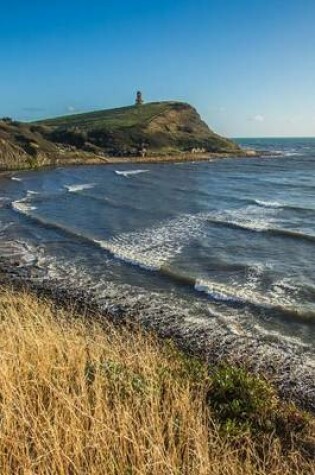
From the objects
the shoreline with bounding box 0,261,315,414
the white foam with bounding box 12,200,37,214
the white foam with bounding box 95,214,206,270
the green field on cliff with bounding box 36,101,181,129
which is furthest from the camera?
the green field on cliff with bounding box 36,101,181,129

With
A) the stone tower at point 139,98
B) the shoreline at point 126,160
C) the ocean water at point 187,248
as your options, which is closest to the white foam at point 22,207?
the ocean water at point 187,248

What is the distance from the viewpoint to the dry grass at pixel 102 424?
5227 mm

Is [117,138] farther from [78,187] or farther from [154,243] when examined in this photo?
[154,243]

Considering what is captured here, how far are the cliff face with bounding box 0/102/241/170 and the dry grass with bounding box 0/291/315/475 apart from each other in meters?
65.1

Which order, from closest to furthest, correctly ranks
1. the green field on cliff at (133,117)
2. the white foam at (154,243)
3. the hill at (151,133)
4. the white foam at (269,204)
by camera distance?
the white foam at (154,243), the white foam at (269,204), the hill at (151,133), the green field on cliff at (133,117)

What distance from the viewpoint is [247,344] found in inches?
485

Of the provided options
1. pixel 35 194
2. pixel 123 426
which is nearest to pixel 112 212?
pixel 35 194

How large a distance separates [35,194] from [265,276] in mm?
30792

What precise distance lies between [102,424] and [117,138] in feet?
333

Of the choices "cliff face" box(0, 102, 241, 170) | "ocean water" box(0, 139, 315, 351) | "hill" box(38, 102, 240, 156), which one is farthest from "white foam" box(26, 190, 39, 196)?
"hill" box(38, 102, 240, 156)

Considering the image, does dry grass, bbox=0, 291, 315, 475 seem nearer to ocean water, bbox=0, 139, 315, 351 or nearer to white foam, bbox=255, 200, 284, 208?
ocean water, bbox=0, 139, 315, 351

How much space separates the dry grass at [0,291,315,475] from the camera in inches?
206

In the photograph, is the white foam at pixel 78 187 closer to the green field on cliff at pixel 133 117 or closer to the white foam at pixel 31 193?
the white foam at pixel 31 193

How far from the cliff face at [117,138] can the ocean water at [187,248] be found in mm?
35947
